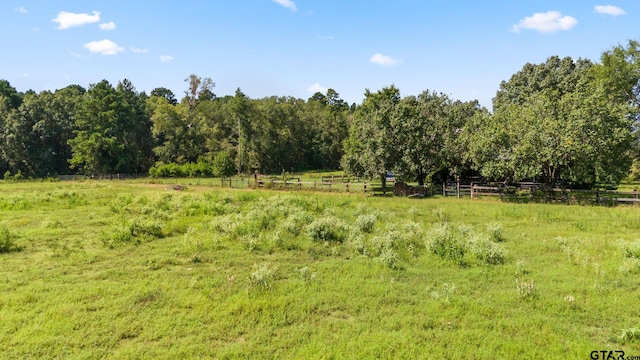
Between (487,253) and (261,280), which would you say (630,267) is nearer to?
(487,253)

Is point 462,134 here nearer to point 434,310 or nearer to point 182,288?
point 434,310

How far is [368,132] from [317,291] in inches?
941

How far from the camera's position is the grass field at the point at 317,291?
22.8 ft

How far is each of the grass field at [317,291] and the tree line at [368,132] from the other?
353 inches

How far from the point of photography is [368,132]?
31.8 meters

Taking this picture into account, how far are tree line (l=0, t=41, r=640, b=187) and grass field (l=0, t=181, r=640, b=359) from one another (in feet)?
29.4

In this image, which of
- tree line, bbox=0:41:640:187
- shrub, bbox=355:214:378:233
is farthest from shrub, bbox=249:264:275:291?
tree line, bbox=0:41:640:187

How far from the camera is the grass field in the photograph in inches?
274

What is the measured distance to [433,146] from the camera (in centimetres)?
3114

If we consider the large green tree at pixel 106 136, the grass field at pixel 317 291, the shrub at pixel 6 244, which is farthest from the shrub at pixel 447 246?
the large green tree at pixel 106 136

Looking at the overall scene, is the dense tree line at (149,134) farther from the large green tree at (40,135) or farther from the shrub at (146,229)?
the shrub at (146,229)

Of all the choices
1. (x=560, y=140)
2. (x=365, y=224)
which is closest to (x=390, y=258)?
(x=365, y=224)

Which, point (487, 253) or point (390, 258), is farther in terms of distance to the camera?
point (487, 253)

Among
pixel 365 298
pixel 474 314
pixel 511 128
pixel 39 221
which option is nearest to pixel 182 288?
pixel 365 298
